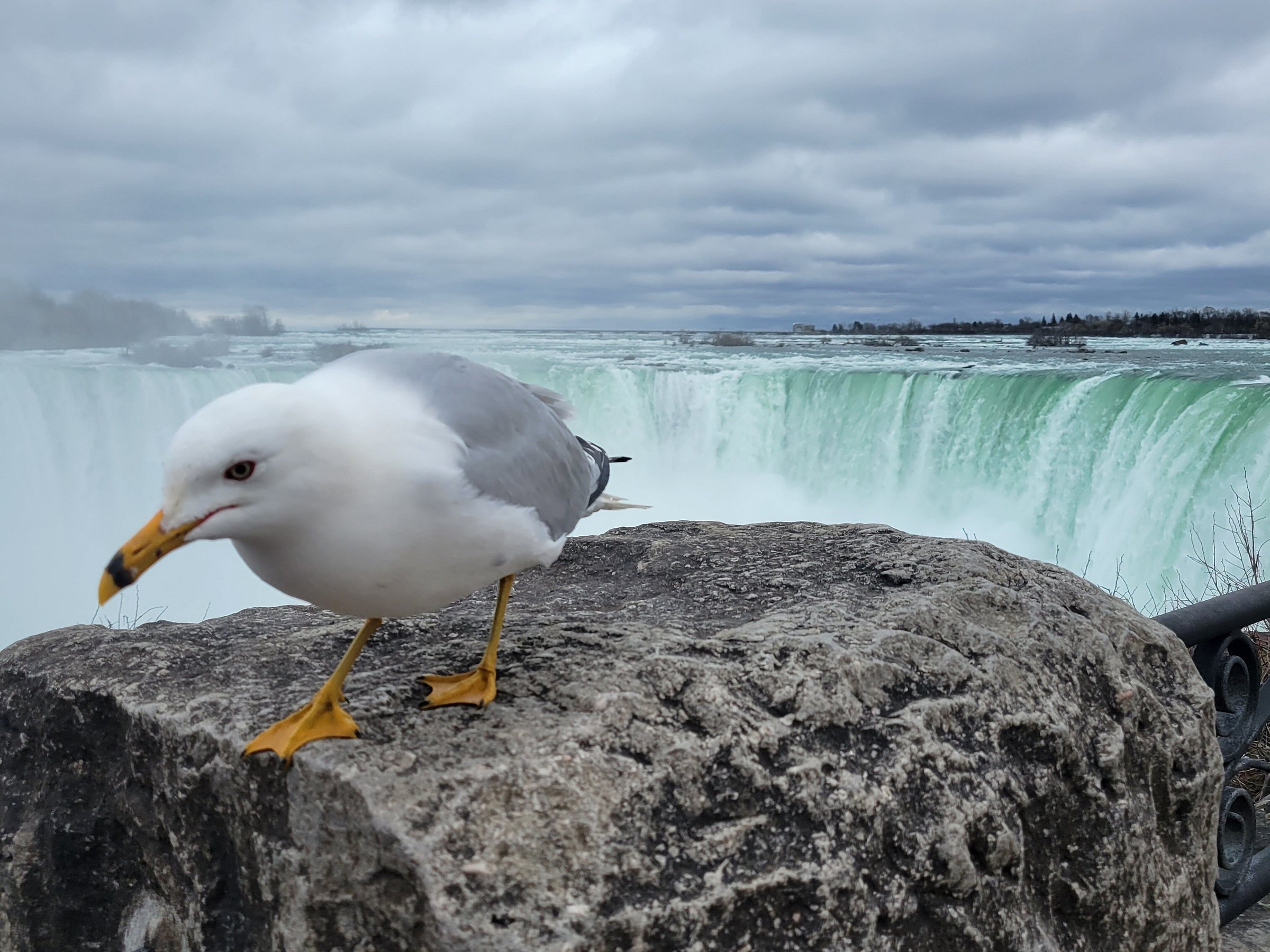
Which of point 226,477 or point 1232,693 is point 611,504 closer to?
point 226,477

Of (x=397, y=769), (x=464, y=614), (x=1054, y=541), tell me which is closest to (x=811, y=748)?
(x=397, y=769)

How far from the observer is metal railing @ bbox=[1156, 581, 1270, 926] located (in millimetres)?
2596

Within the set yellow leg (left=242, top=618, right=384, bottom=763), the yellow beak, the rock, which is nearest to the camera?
the yellow beak

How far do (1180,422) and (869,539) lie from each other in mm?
9662

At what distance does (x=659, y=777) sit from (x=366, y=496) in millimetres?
666

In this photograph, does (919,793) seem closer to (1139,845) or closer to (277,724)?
(1139,845)

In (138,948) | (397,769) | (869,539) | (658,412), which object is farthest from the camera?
(658,412)

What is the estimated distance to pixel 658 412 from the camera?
1552cm

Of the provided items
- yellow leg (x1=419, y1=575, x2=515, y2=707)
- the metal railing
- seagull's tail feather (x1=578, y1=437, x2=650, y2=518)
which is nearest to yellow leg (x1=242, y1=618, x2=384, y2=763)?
yellow leg (x1=419, y1=575, x2=515, y2=707)

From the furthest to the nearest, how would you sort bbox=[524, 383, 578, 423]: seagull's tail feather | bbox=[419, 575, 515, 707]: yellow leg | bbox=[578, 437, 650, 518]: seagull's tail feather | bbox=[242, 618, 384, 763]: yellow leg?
1. bbox=[524, 383, 578, 423]: seagull's tail feather
2. bbox=[578, 437, 650, 518]: seagull's tail feather
3. bbox=[419, 575, 515, 707]: yellow leg
4. bbox=[242, 618, 384, 763]: yellow leg

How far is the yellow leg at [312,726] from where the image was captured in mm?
1748

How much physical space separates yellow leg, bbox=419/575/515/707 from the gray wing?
0.19 metres

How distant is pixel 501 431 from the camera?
6.24ft

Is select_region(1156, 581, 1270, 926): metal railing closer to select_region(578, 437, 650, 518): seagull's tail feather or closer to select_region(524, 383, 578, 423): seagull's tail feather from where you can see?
select_region(578, 437, 650, 518): seagull's tail feather
